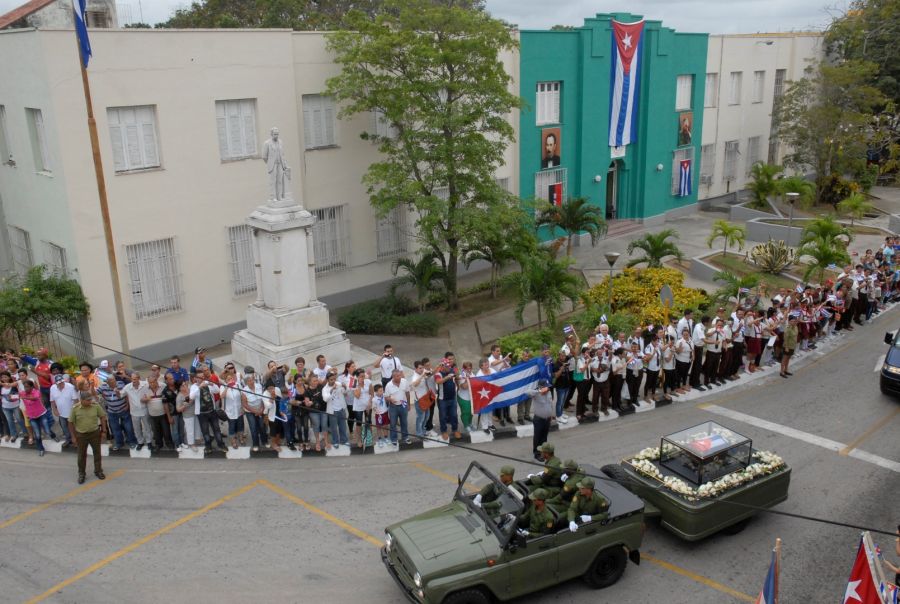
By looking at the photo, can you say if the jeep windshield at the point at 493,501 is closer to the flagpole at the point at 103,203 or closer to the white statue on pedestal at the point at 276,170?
the white statue on pedestal at the point at 276,170

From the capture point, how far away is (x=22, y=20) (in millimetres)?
21453

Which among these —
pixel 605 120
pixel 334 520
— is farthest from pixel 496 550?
pixel 605 120

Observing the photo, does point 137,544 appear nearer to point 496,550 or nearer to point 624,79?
point 496,550

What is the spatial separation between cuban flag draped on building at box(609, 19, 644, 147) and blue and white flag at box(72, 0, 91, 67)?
65.1 feet

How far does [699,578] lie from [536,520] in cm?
248

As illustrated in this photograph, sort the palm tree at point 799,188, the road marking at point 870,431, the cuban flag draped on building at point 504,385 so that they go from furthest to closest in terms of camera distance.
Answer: the palm tree at point 799,188 < the cuban flag draped on building at point 504,385 < the road marking at point 870,431

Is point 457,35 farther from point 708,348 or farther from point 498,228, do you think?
point 708,348

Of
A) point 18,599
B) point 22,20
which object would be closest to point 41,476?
point 18,599

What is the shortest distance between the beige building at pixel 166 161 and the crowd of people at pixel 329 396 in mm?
3388

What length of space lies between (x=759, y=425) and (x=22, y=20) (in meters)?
21.8

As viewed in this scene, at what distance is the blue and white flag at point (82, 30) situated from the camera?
14477 millimetres

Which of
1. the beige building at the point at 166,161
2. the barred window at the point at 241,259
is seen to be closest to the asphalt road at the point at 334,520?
the beige building at the point at 166,161

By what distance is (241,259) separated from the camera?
19.9m

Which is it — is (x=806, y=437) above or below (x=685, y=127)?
below
